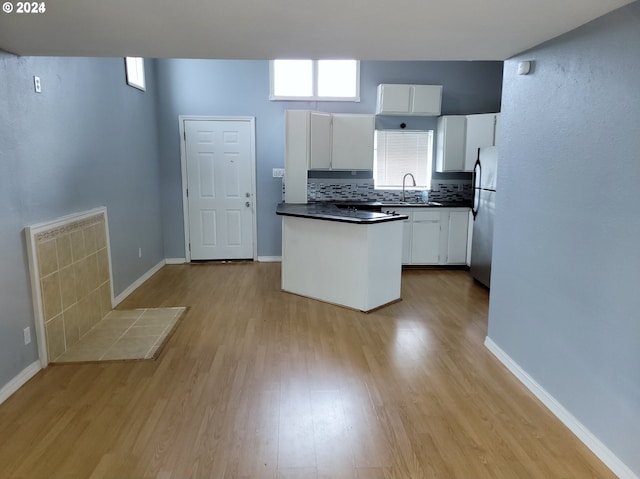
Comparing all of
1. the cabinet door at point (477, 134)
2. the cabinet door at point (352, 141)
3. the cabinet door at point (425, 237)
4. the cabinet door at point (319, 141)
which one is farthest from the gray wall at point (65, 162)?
the cabinet door at point (477, 134)

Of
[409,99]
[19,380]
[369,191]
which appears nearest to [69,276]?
[19,380]

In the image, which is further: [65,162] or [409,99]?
[409,99]

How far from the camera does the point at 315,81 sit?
237 inches

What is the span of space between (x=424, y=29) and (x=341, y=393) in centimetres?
220

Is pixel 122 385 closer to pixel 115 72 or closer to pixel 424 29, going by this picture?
pixel 424 29

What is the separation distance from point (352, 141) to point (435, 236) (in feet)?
5.73

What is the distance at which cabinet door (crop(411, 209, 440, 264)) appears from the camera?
19.1ft

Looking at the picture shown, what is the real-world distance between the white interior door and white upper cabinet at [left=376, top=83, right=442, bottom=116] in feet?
6.25

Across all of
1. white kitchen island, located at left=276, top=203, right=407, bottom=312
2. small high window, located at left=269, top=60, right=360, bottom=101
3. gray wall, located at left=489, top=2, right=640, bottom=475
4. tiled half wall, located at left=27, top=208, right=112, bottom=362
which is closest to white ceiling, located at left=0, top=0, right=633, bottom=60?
gray wall, located at left=489, top=2, right=640, bottom=475

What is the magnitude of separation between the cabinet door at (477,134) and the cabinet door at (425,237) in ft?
2.96

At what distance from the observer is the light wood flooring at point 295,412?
203cm

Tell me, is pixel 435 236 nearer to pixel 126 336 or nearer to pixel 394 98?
pixel 394 98

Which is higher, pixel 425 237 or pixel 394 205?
pixel 394 205

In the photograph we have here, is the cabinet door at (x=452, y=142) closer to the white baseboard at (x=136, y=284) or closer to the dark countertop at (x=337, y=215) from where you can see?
the dark countertop at (x=337, y=215)
